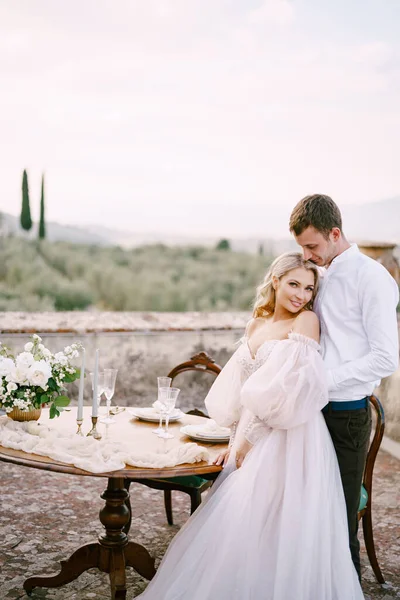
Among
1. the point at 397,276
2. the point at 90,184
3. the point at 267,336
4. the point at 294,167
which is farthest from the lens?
the point at 90,184

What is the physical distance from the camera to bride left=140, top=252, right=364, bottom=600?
236 centimetres

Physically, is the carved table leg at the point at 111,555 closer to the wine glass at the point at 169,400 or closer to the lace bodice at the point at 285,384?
the wine glass at the point at 169,400

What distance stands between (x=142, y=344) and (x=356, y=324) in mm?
3378

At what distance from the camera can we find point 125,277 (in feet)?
56.7

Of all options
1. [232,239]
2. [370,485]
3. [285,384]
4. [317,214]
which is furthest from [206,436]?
[232,239]

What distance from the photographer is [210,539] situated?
2.46m

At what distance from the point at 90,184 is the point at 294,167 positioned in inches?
232

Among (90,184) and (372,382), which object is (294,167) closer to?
(90,184)

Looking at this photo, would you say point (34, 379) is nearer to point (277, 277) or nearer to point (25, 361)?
point (25, 361)

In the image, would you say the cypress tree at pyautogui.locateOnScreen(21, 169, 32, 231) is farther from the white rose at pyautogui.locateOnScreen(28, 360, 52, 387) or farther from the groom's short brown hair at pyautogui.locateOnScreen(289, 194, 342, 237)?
the groom's short brown hair at pyautogui.locateOnScreen(289, 194, 342, 237)

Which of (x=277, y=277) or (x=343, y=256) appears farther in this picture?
(x=277, y=277)

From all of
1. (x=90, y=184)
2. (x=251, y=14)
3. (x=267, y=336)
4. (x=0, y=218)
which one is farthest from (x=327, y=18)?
(x=0, y=218)

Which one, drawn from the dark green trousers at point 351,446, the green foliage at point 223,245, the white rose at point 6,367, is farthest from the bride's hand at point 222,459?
the green foliage at point 223,245

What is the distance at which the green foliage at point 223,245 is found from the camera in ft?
63.9
